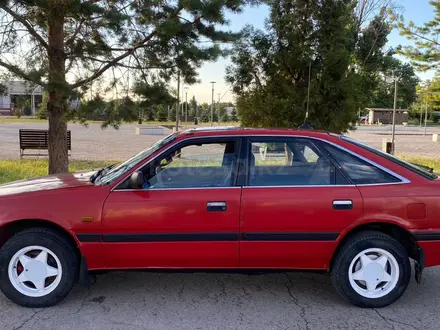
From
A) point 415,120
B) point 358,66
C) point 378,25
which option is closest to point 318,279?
point 358,66

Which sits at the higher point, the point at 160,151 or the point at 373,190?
the point at 160,151

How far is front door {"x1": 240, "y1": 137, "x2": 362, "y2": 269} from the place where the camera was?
3465 mm

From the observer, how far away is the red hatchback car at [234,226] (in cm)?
344

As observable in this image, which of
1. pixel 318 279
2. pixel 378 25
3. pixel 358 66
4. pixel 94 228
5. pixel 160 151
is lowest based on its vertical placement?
pixel 318 279

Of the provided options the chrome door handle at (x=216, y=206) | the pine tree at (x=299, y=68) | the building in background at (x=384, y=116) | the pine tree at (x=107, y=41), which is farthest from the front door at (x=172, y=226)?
the building in background at (x=384, y=116)

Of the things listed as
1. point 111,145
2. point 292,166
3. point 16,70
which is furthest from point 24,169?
point 111,145

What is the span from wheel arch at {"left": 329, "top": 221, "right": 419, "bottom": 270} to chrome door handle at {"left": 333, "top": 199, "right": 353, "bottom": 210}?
0.69 ft

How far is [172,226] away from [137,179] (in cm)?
51

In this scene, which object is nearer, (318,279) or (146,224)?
(146,224)

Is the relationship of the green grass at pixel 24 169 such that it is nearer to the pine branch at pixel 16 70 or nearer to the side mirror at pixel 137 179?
the pine branch at pixel 16 70

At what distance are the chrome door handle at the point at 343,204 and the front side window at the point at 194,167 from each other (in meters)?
0.92

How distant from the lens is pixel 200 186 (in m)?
3.59

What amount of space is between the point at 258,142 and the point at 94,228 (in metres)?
1.65

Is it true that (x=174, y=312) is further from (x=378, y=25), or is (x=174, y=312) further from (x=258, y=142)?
(x=378, y=25)
